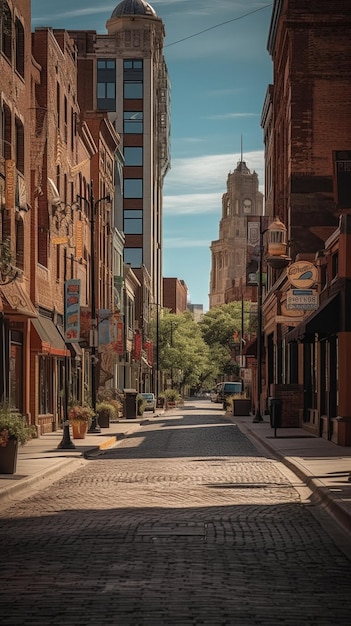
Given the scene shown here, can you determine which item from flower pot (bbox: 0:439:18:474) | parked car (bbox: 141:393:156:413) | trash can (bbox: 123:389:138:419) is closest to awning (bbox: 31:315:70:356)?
flower pot (bbox: 0:439:18:474)

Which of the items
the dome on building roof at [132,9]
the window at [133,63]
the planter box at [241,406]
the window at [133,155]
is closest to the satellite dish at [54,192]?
the planter box at [241,406]

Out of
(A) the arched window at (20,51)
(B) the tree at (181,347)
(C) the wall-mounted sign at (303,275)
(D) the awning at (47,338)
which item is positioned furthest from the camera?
(B) the tree at (181,347)

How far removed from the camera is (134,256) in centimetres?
14200

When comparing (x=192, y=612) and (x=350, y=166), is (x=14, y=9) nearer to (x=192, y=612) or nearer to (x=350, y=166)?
(x=350, y=166)

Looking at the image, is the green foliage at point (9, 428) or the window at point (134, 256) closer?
the green foliage at point (9, 428)

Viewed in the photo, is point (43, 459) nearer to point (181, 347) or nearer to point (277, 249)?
point (277, 249)

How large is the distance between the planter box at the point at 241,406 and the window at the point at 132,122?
257ft

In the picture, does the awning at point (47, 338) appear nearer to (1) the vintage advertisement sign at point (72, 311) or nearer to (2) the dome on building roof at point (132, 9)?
(1) the vintage advertisement sign at point (72, 311)

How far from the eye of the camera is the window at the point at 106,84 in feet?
454

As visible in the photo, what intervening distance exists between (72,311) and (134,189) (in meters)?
95.9

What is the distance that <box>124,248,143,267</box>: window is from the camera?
141500 millimetres

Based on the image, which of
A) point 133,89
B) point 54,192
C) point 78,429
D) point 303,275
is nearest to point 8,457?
point 78,429

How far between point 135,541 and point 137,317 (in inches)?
4021

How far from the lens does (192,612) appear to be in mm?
9039
